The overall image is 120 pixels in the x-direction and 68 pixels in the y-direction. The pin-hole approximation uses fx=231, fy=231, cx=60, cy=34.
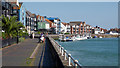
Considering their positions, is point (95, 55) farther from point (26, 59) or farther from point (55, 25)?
point (55, 25)

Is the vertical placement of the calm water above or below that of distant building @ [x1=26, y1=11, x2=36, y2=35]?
below

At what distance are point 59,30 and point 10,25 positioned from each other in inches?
5684

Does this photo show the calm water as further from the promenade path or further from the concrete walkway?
the promenade path

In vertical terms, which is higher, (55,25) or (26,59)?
(55,25)

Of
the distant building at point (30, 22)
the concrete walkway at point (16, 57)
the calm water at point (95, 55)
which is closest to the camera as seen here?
the concrete walkway at point (16, 57)

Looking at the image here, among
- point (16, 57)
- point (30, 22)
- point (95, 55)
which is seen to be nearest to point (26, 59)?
point (16, 57)

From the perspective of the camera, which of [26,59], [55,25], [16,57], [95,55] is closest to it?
[26,59]

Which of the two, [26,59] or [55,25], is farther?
[55,25]

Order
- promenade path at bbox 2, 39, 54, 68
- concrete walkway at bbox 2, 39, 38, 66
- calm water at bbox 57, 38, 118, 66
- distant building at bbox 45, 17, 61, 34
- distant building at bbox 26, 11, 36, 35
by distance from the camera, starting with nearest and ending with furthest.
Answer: promenade path at bbox 2, 39, 54, 68
concrete walkway at bbox 2, 39, 38, 66
calm water at bbox 57, 38, 118, 66
distant building at bbox 26, 11, 36, 35
distant building at bbox 45, 17, 61, 34

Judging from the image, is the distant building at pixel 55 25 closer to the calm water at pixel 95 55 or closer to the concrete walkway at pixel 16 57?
the calm water at pixel 95 55

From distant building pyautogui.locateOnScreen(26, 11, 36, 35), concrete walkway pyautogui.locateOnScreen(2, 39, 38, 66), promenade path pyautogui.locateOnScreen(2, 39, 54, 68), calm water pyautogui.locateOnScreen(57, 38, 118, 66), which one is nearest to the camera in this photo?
promenade path pyautogui.locateOnScreen(2, 39, 54, 68)

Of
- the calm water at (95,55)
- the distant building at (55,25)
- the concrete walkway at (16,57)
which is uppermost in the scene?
the distant building at (55,25)

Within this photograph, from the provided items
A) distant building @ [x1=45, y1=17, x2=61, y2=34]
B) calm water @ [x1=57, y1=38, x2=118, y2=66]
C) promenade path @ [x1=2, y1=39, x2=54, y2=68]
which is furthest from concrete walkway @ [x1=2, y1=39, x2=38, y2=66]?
distant building @ [x1=45, y1=17, x2=61, y2=34]

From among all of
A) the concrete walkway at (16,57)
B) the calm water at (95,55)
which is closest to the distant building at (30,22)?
the calm water at (95,55)
